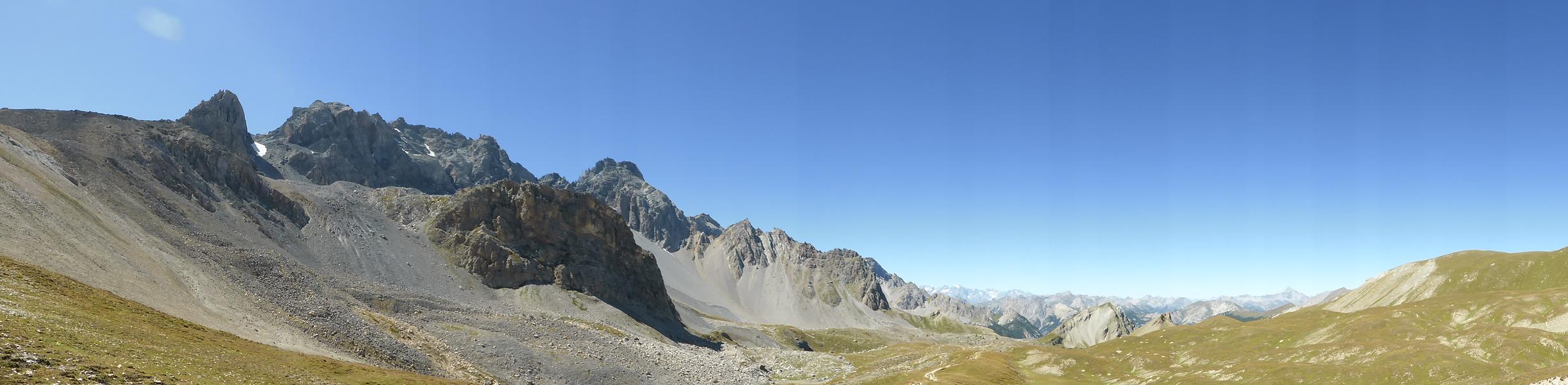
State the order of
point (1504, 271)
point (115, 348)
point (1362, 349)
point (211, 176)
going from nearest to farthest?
point (115, 348), point (1362, 349), point (211, 176), point (1504, 271)

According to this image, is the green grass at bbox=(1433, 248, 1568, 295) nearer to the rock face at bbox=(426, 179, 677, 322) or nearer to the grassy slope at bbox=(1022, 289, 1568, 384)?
the grassy slope at bbox=(1022, 289, 1568, 384)

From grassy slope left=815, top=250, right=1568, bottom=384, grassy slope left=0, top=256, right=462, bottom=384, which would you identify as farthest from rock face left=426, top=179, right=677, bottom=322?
grassy slope left=0, top=256, right=462, bottom=384

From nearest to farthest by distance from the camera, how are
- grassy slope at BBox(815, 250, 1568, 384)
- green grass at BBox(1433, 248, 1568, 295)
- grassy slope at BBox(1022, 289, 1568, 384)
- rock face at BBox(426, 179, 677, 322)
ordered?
grassy slope at BBox(1022, 289, 1568, 384)
grassy slope at BBox(815, 250, 1568, 384)
green grass at BBox(1433, 248, 1568, 295)
rock face at BBox(426, 179, 677, 322)

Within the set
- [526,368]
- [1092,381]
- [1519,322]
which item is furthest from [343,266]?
[1519,322]

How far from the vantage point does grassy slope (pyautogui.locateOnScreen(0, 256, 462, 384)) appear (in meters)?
29.6

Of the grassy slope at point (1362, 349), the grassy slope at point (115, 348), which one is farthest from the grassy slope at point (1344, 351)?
the grassy slope at point (115, 348)

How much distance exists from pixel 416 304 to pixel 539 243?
6640cm

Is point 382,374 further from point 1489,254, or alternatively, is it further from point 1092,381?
point 1489,254

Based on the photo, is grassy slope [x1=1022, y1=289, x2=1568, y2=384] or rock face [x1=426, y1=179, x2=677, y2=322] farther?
rock face [x1=426, y1=179, x2=677, y2=322]

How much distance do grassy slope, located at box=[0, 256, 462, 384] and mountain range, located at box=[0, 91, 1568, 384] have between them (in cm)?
24

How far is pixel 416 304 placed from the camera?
366 feet

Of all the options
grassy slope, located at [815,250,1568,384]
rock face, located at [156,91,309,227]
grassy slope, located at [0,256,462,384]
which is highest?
rock face, located at [156,91,309,227]

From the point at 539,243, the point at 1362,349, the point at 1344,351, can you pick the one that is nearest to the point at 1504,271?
the point at 1344,351

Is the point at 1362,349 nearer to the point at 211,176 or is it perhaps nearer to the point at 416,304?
the point at 416,304
